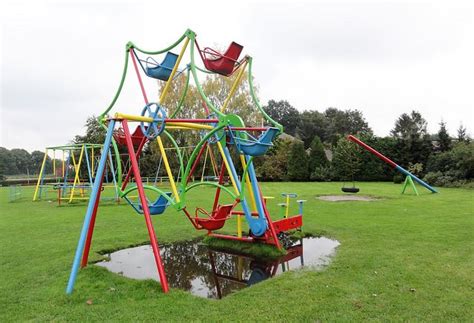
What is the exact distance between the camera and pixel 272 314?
432cm

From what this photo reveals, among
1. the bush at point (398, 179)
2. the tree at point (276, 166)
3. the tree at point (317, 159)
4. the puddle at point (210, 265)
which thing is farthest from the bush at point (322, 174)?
the puddle at point (210, 265)

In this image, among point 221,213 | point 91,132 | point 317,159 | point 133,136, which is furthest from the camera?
point 91,132

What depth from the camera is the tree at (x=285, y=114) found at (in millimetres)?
65750

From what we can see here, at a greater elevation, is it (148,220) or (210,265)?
(148,220)

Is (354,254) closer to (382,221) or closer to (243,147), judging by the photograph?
(243,147)

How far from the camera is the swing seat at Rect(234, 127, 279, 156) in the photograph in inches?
222

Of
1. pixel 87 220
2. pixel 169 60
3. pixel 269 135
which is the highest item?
pixel 169 60

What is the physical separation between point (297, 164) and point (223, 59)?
2459 cm

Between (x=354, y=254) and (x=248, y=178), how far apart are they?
8.04 ft

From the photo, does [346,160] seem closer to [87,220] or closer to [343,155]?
[343,155]

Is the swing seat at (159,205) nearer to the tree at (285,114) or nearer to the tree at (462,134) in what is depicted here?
the tree at (462,134)

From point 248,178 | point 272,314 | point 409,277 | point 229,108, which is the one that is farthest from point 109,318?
point 229,108

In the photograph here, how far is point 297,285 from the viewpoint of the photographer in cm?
529

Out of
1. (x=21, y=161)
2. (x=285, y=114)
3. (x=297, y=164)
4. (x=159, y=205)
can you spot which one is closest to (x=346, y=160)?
(x=297, y=164)
